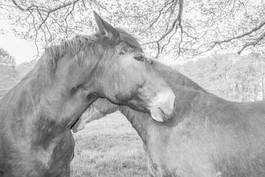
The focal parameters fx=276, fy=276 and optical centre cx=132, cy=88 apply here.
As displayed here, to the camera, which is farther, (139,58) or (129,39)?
(129,39)

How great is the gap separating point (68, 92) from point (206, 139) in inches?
67.5

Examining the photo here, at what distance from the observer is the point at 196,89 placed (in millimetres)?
3703

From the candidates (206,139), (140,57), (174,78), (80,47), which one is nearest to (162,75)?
(174,78)

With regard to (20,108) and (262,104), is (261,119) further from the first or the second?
(20,108)

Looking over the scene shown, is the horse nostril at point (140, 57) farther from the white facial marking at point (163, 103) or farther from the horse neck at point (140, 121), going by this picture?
the horse neck at point (140, 121)

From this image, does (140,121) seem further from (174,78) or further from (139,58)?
(139,58)

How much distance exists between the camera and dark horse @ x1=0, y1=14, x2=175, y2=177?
3.03m

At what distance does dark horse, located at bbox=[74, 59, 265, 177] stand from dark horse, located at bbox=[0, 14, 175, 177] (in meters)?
0.51

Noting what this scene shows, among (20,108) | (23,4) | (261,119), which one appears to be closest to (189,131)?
(261,119)

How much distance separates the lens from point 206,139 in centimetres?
326

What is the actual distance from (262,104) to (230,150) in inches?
32.9

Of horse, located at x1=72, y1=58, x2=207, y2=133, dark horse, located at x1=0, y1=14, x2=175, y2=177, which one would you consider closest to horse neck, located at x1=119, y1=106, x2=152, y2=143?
horse, located at x1=72, y1=58, x2=207, y2=133

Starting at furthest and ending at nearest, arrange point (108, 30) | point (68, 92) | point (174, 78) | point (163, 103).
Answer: point (174, 78) → point (68, 92) → point (108, 30) → point (163, 103)

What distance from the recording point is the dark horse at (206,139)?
313 cm
